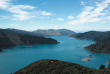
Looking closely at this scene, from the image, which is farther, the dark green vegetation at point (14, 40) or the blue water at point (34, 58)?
the dark green vegetation at point (14, 40)

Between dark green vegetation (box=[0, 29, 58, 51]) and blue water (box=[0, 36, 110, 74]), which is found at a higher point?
dark green vegetation (box=[0, 29, 58, 51])

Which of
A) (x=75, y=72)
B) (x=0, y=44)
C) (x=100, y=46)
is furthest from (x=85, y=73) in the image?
(x=0, y=44)

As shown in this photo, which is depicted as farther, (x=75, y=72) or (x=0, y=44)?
(x=0, y=44)

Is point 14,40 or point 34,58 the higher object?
point 14,40

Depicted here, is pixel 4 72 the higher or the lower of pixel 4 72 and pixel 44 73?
the lower

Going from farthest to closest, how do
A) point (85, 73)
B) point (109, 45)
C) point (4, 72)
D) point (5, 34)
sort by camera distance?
point (5, 34), point (109, 45), point (4, 72), point (85, 73)

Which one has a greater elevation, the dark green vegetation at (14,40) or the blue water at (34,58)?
the dark green vegetation at (14,40)

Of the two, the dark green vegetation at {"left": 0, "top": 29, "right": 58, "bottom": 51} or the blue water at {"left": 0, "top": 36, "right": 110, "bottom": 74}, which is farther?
the dark green vegetation at {"left": 0, "top": 29, "right": 58, "bottom": 51}

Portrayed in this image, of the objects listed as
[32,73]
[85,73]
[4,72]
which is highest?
[85,73]

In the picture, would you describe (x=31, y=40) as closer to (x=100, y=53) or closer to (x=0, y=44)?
(x=0, y=44)

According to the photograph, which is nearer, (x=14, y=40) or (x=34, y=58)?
(x=34, y=58)

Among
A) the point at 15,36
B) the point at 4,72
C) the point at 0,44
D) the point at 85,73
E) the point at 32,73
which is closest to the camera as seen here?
the point at 85,73
